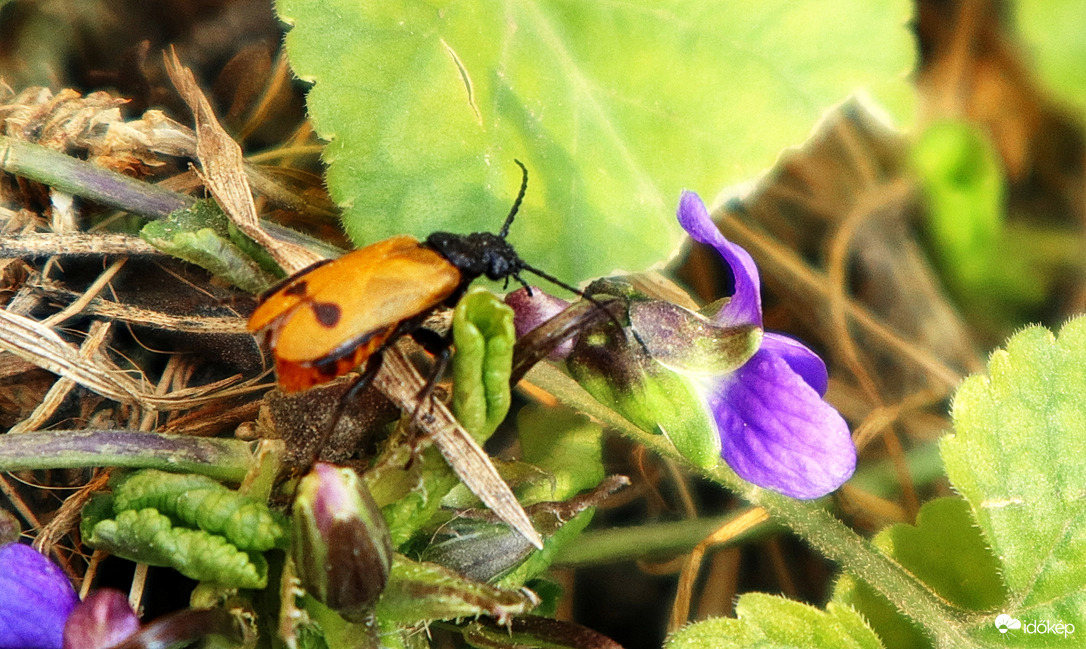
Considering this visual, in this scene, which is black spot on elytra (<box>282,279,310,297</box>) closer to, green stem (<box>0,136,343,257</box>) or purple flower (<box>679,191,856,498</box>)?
green stem (<box>0,136,343,257</box>)

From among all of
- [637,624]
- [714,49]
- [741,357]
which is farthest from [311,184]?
[637,624]

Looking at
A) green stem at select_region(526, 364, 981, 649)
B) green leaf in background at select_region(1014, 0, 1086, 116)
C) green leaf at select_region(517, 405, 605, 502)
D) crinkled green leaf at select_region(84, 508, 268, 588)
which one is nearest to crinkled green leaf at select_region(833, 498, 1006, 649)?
green stem at select_region(526, 364, 981, 649)

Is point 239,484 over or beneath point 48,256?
beneath

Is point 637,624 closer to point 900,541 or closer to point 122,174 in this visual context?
point 900,541

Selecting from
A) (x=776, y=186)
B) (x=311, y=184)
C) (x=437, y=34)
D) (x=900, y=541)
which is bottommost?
(x=900, y=541)

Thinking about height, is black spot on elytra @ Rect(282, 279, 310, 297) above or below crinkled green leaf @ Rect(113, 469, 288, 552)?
above

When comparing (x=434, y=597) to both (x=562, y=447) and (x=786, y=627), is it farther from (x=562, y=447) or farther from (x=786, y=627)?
(x=786, y=627)

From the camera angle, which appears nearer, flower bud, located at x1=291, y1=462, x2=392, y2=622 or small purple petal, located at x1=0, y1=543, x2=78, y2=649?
flower bud, located at x1=291, y1=462, x2=392, y2=622
